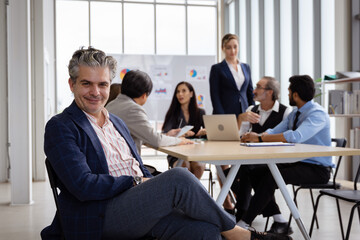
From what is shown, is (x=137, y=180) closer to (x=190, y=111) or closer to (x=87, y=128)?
(x=87, y=128)

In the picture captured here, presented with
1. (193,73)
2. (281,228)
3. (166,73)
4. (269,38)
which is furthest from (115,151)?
(166,73)

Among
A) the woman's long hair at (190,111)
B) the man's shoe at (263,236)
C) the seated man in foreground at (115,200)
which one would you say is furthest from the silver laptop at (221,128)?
the seated man in foreground at (115,200)

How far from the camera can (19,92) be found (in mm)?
4578

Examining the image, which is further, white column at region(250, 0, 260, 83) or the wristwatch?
white column at region(250, 0, 260, 83)

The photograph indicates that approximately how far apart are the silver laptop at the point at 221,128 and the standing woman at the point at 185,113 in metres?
1.03

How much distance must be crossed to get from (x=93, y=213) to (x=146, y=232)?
22 cm

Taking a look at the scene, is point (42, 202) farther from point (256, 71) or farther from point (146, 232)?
point (256, 71)

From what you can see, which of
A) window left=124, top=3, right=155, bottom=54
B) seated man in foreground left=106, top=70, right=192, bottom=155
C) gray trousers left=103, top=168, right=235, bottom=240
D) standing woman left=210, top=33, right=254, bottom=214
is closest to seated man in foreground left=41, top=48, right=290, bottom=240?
gray trousers left=103, top=168, right=235, bottom=240

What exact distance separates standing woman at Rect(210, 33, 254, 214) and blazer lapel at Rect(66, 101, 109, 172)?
8.12 feet

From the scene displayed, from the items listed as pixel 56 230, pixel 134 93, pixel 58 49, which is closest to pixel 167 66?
pixel 58 49

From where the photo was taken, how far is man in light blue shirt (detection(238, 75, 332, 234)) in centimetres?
297

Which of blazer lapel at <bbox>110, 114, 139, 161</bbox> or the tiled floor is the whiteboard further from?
blazer lapel at <bbox>110, 114, 139, 161</bbox>

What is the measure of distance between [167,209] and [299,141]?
1.70m

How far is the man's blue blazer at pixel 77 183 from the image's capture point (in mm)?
1604
